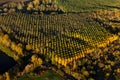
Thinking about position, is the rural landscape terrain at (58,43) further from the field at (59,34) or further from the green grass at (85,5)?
the green grass at (85,5)

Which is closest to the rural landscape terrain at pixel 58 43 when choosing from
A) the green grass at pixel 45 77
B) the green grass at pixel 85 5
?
the green grass at pixel 45 77

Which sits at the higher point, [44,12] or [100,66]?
[44,12]

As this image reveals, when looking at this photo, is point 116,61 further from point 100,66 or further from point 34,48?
point 34,48

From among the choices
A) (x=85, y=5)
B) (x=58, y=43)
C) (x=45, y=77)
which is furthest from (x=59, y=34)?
(x=85, y=5)

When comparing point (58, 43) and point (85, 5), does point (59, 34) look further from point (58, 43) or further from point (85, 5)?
point (85, 5)

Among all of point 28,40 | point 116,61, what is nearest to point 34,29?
point 28,40

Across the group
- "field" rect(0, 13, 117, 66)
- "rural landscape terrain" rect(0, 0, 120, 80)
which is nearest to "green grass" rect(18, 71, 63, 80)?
"rural landscape terrain" rect(0, 0, 120, 80)
